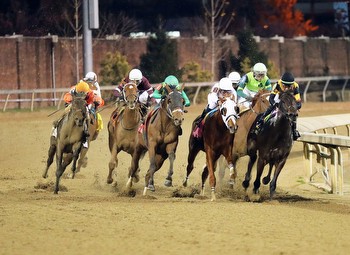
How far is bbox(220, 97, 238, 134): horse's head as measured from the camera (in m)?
16.0

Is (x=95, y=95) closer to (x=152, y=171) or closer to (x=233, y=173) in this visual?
(x=152, y=171)

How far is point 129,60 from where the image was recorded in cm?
4275

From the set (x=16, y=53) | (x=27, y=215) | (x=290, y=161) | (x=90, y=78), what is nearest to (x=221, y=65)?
(x=16, y=53)

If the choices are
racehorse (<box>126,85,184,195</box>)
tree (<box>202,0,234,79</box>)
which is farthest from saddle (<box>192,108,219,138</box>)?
tree (<box>202,0,234,79</box>)

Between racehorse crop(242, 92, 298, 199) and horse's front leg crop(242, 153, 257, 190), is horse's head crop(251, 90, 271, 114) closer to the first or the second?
horse's front leg crop(242, 153, 257, 190)

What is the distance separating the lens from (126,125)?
18.7 m

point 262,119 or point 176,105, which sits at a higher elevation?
point 176,105

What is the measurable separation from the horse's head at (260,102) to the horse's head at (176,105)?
68.7 inches

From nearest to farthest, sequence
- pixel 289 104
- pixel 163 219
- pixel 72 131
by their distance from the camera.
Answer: pixel 163 219, pixel 289 104, pixel 72 131

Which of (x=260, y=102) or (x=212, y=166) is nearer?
(x=212, y=166)

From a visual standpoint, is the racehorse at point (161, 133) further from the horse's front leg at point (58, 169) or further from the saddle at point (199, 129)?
the horse's front leg at point (58, 169)

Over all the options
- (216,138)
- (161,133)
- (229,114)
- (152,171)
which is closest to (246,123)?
(161,133)

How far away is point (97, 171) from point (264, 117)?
5847mm

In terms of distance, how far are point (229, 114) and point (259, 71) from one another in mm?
2833
